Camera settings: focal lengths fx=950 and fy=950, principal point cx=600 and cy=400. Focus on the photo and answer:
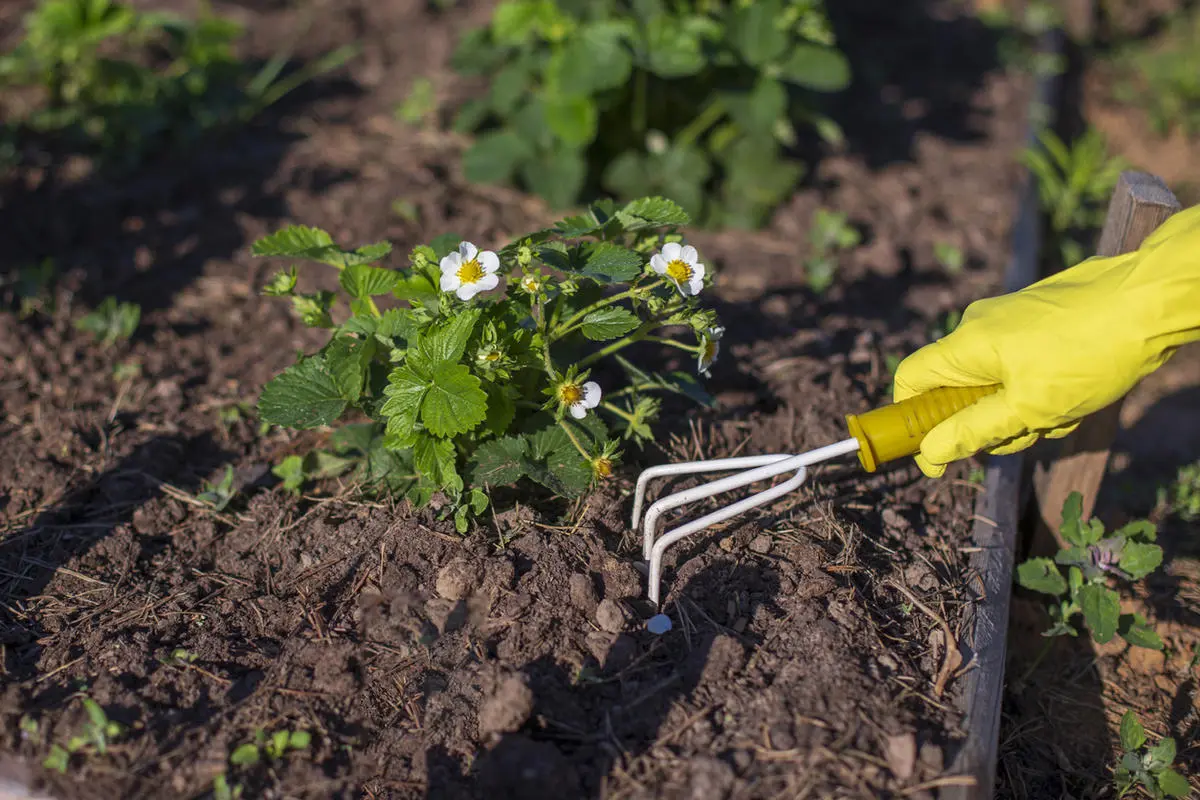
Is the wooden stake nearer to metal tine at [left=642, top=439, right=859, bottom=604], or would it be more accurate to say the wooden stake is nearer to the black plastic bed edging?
the black plastic bed edging

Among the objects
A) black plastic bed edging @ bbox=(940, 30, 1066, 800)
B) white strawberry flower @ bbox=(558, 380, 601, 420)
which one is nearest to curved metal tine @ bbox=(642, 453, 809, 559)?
white strawberry flower @ bbox=(558, 380, 601, 420)

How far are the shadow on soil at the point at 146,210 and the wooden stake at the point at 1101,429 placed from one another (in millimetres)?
2739

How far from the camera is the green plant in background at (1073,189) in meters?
3.99

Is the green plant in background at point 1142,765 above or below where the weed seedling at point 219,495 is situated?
below

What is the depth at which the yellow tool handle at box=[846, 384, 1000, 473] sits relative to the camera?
1912 mm

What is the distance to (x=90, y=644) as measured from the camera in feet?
6.49

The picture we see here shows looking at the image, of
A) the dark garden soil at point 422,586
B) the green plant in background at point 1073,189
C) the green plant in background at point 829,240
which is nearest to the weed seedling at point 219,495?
the dark garden soil at point 422,586

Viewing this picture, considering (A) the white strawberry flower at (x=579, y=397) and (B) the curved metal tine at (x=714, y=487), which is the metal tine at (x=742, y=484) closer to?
(B) the curved metal tine at (x=714, y=487)

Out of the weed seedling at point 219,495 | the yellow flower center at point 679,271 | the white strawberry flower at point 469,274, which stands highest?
the white strawberry flower at point 469,274

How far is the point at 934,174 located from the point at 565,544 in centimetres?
286

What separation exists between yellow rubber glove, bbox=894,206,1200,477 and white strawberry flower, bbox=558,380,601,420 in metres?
0.68

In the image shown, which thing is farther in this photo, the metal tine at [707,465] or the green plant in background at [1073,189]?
the green plant in background at [1073,189]

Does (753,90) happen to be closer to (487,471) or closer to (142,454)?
(487,471)

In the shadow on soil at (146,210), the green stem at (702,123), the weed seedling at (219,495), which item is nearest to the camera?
the weed seedling at (219,495)
